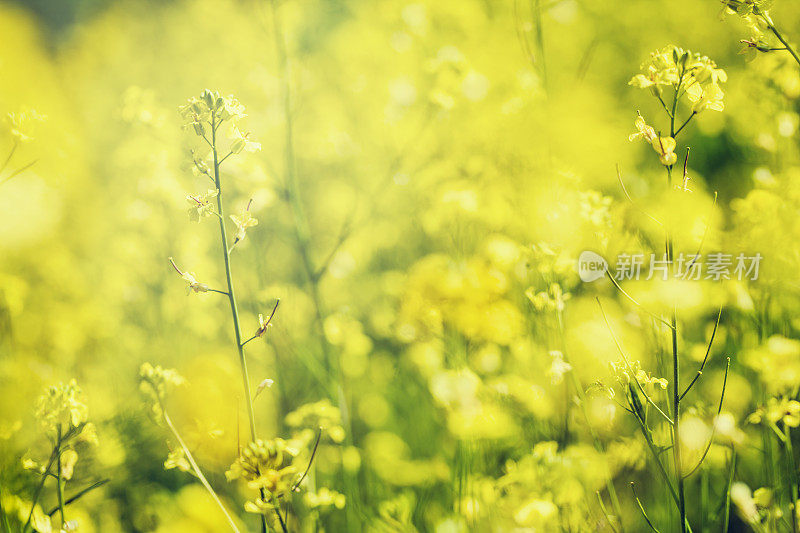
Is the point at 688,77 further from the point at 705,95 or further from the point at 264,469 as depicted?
the point at 264,469

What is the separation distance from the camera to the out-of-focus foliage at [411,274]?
112 cm

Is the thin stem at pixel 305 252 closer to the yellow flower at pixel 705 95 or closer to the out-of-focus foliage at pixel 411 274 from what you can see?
the out-of-focus foliage at pixel 411 274

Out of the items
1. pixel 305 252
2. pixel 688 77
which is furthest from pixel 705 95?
pixel 305 252

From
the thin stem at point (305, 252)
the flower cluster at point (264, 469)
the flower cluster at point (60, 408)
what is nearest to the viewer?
the flower cluster at point (264, 469)

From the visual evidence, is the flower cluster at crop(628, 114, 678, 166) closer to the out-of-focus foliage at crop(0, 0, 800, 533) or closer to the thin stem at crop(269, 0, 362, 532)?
the out-of-focus foliage at crop(0, 0, 800, 533)

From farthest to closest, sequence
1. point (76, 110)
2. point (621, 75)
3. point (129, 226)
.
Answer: point (76, 110), point (621, 75), point (129, 226)

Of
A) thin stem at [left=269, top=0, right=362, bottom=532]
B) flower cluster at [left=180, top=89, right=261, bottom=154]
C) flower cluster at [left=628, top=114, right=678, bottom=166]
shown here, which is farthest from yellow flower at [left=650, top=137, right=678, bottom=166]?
thin stem at [left=269, top=0, right=362, bottom=532]

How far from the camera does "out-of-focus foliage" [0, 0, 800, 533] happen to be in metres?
1.12

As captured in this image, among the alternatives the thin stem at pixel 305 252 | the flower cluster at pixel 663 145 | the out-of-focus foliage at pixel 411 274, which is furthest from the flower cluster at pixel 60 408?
the flower cluster at pixel 663 145

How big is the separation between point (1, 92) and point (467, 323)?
3.16 m

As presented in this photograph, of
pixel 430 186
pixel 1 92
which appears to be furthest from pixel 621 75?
pixel 1 92

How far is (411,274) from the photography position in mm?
1780

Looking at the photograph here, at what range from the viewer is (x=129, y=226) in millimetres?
2170

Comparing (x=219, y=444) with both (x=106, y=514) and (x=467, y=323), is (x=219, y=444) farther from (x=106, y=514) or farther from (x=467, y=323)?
(x=467, y=323)
